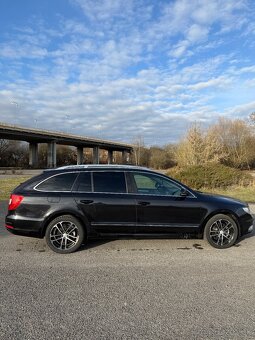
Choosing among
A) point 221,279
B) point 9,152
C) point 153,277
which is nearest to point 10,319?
point 153,277

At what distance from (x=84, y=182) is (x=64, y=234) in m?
1.05

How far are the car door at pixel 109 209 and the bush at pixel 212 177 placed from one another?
11.4 m

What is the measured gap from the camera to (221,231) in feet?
21.1

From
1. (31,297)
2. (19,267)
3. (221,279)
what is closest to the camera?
(31,297)

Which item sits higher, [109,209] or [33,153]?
[33,153]

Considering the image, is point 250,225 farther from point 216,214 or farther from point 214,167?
point 214,167

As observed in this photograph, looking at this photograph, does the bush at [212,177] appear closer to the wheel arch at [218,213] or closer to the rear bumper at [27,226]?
the wheel arch at [218,213]

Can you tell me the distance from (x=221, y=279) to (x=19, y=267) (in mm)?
3106

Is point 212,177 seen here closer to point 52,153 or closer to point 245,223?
point 245,223

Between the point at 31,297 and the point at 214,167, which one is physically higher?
the point at 214,167

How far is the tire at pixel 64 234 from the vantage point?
6004 mm

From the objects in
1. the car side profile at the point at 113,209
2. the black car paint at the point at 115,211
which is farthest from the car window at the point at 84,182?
the black car paint at the point at 115,211

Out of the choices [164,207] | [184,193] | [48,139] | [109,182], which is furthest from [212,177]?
[48,139]

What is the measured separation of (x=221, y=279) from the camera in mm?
4746
